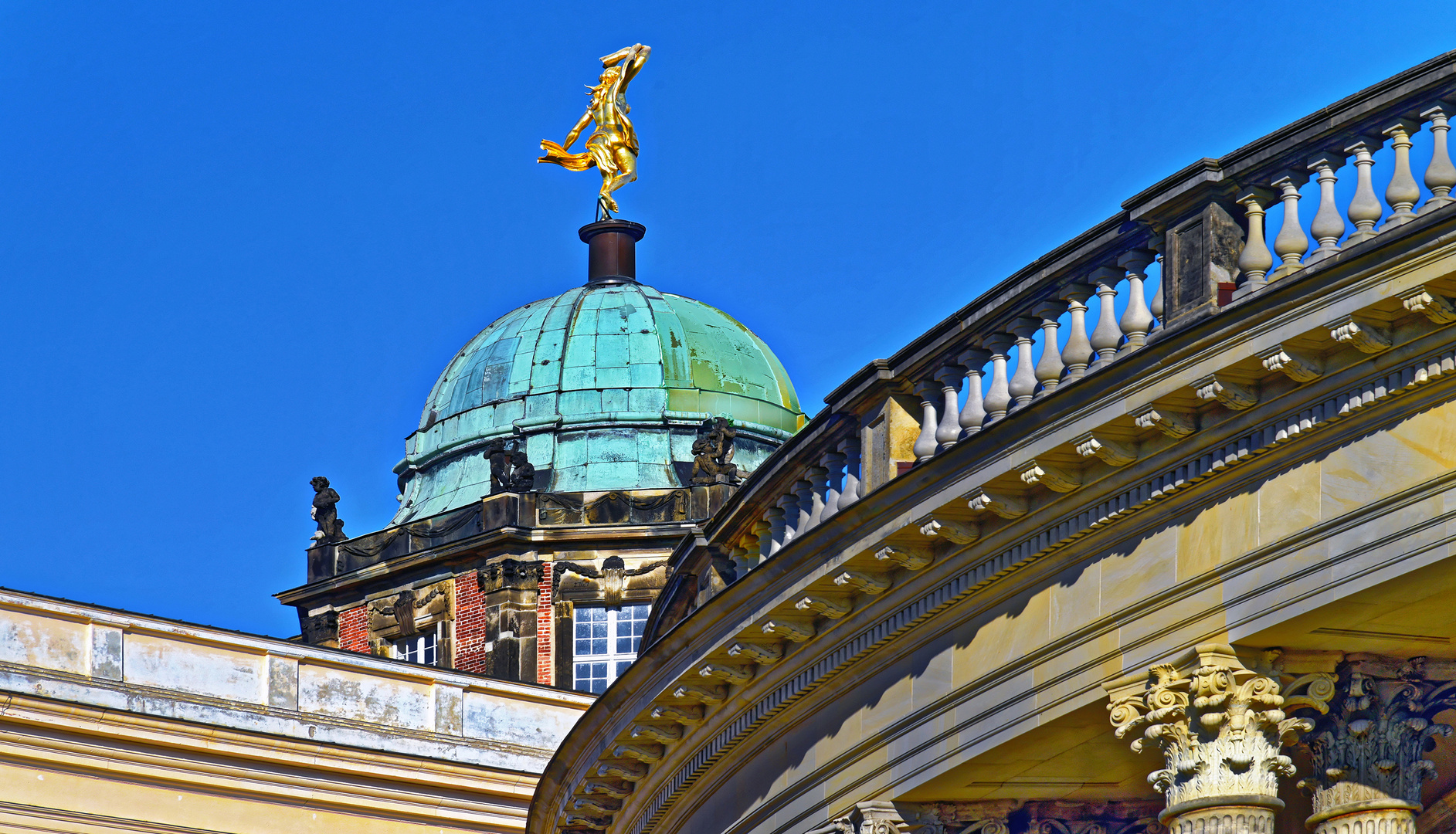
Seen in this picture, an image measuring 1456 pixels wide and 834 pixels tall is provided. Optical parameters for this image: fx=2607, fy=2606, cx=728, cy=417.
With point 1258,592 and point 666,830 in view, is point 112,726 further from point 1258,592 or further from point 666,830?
point 1258,592

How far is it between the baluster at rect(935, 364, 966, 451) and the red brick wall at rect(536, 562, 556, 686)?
4048 centimetres

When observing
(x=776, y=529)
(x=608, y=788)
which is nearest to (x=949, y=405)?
(x=776, y=529)

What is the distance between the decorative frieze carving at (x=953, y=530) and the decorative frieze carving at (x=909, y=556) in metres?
0.51

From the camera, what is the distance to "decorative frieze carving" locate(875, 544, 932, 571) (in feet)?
60.9

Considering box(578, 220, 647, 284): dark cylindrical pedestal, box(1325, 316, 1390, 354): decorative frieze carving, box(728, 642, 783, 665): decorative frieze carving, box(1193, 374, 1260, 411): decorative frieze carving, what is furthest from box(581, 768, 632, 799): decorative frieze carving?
box(578, 220, 647, 284): dark cylindrical pedestal

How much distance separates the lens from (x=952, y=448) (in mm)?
17516

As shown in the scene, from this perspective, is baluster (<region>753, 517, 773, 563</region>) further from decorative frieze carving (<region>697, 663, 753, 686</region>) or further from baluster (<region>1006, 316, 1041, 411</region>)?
baluster (<region>1006, 316, 1041, 411</region>)

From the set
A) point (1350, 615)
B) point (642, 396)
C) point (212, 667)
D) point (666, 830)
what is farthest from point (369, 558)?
point (1350, 615)

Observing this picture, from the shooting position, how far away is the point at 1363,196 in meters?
15.0

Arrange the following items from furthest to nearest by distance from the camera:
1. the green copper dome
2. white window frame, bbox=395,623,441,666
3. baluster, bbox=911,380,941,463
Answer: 1. the green copper dome
2. white window frame, bbox=395,623,441,666
3. baluster, bbox=911,380,941,463

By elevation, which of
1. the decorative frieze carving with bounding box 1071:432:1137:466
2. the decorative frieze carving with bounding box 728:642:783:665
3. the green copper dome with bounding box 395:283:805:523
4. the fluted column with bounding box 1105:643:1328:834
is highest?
the green copper dome with bounding box 395:283:805:523

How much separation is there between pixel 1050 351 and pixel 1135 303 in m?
0.96

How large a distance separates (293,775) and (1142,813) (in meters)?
23.4

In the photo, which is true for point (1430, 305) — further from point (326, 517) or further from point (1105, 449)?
point (326, 517)
